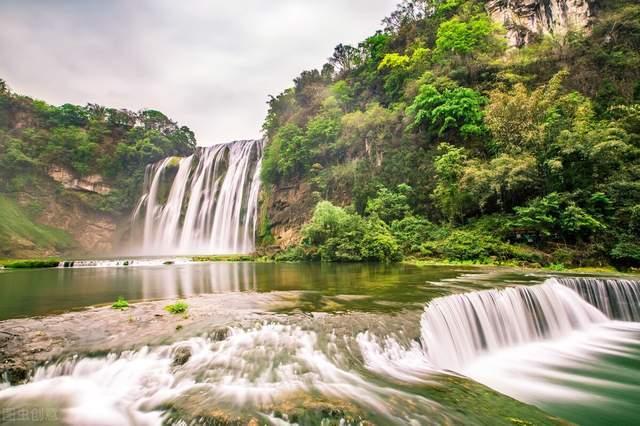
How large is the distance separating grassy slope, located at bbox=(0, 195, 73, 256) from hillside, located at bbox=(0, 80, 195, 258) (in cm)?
14

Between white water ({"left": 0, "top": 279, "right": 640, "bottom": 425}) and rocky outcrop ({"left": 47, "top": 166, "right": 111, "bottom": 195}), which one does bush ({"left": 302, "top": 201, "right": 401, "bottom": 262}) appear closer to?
white water ({"left": 0, "top": 279, "right": 640, "bottom": 425})

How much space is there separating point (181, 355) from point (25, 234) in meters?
40.1

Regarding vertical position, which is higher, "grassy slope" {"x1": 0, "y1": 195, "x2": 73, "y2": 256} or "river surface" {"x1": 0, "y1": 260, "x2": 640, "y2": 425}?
"grassy slope" {"x1": 0, "y1": 195, "x2": 73, "y2": 256}

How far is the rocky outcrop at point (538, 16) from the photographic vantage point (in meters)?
24.0

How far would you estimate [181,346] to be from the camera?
4.08 metres

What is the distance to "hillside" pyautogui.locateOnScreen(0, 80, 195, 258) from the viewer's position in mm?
36062

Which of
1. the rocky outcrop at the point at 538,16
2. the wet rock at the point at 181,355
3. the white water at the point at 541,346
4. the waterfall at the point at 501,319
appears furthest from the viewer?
the rocky outcrop at the point at 538,16

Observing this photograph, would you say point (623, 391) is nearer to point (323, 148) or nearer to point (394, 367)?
point (394, 367)

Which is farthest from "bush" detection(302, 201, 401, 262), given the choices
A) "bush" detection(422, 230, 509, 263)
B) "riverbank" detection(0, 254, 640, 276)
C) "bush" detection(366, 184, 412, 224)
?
"bush" detection(422, 230, 509, 263)

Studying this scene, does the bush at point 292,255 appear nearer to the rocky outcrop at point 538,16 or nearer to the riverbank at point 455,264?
the riverbank at point 455,264

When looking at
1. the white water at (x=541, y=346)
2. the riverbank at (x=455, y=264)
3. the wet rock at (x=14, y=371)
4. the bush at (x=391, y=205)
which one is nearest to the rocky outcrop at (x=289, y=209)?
the riverbank at (x=455, y=264)

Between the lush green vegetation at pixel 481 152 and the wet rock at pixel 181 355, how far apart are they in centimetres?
1332

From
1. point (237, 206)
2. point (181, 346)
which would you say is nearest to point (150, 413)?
point (181, 346)

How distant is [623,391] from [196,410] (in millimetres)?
6008
